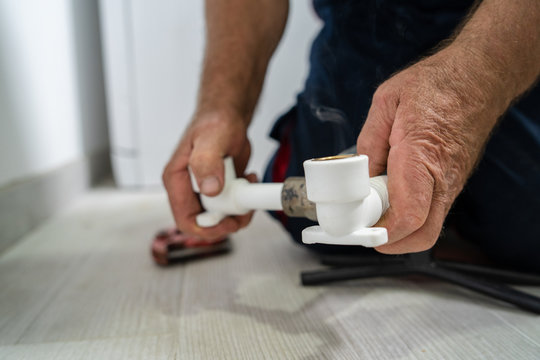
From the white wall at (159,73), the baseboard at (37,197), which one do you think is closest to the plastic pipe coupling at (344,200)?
the baseboard at (37,197)

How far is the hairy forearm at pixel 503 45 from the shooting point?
0.40 meters

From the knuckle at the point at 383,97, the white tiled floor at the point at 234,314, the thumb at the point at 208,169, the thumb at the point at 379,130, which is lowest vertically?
the white tiled floor at the point at 234,314

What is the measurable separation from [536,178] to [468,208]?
104 millimetres

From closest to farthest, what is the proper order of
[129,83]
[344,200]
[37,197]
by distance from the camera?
[344,200]
[37,197]
[129,83]

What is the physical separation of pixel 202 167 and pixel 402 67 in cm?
32

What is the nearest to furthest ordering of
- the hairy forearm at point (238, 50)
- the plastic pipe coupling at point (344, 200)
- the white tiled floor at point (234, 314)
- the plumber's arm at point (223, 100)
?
the plastic pipe coupling at point (344, 200) → the white tiled floor at point (234, 314) → the plumber's arm at point (223, 100) → the hairy forearm at point (238, 50)

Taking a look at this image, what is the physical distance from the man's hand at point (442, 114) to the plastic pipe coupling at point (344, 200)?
0.03m

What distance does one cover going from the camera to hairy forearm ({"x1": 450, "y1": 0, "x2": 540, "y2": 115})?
1.31ft

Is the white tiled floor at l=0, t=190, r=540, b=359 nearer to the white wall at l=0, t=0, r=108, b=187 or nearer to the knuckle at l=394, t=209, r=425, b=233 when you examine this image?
the knuckle at l=394, t=209, r=425, b=233

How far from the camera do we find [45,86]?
41.9 inches

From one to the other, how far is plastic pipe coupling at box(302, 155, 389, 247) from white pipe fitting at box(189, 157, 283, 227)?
0.15m

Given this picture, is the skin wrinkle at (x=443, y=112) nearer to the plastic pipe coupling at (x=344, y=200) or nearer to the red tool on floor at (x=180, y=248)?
the plastic pipe coupling at (x=344, y=200)

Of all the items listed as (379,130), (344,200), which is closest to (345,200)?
(344,200)

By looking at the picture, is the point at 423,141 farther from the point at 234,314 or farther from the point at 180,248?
the point at 180,248
